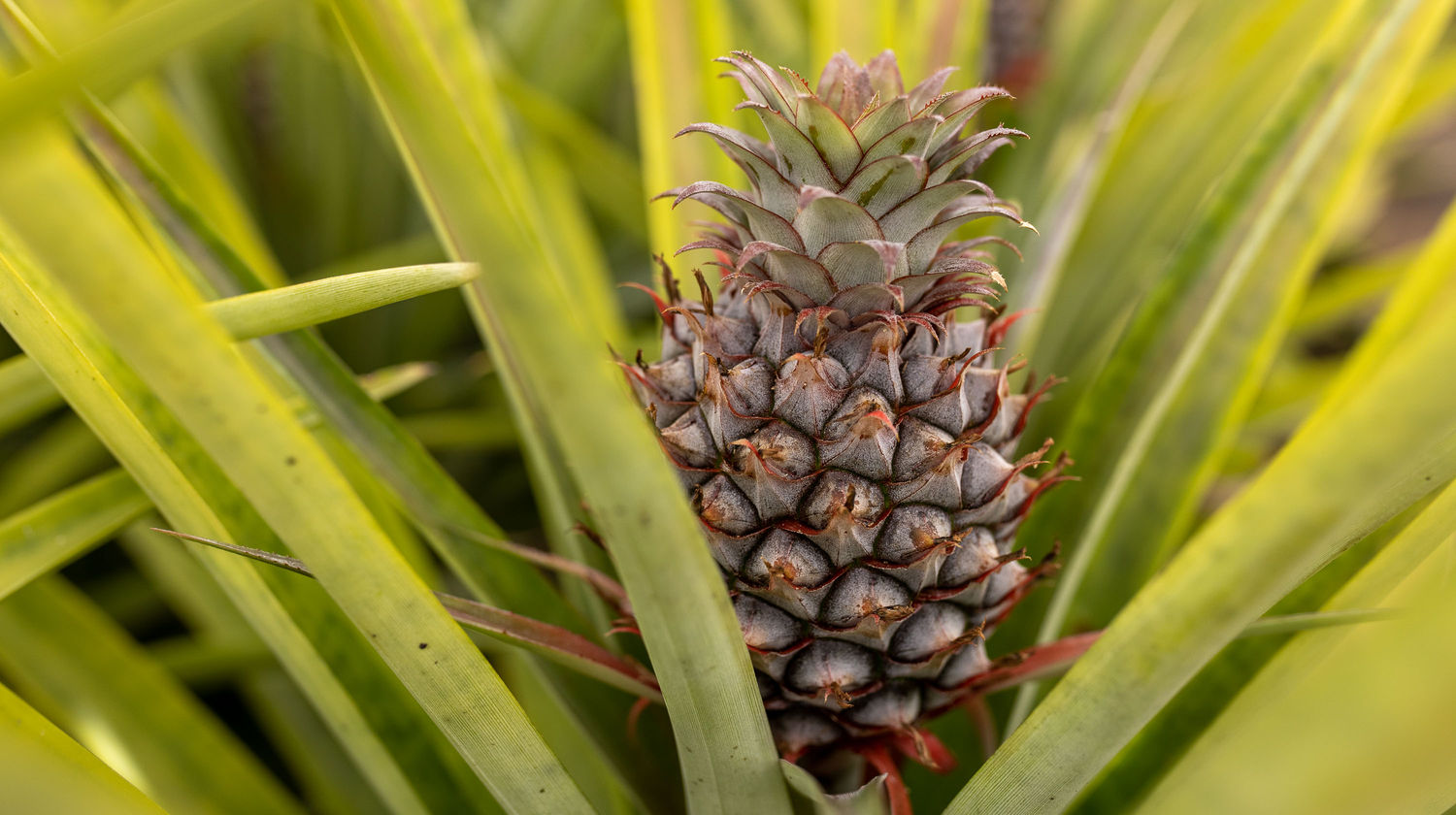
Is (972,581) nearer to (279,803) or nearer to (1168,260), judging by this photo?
(1168,260)

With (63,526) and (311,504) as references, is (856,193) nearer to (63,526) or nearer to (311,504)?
(311,504)

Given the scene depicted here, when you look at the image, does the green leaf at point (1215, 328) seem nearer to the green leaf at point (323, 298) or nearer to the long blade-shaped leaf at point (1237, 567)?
the long blade-shaped leaf at point (1237, 567)

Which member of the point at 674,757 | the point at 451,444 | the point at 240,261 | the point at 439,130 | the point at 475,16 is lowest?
the point at 674,757

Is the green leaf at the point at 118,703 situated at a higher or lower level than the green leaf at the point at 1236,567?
lower

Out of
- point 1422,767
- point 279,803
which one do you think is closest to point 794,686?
point 1422,767

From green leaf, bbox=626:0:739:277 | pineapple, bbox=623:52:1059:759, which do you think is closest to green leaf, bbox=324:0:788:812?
pineapple, bbox=623:52:1059:759

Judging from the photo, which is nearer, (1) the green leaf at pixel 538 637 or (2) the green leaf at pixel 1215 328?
(1) the green leaf at pixel 538 637

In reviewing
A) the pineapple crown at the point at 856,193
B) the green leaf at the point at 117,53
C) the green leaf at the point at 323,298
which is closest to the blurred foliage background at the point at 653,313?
the green leaf at the point at 117,53

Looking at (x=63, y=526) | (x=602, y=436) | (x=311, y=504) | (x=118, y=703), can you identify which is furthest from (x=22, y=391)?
(x=602, y=436)

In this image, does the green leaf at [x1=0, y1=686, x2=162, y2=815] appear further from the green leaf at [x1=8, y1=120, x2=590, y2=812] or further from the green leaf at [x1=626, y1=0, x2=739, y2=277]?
the green leaf at [x1=626, y1=0, x2=739, y2=277]
